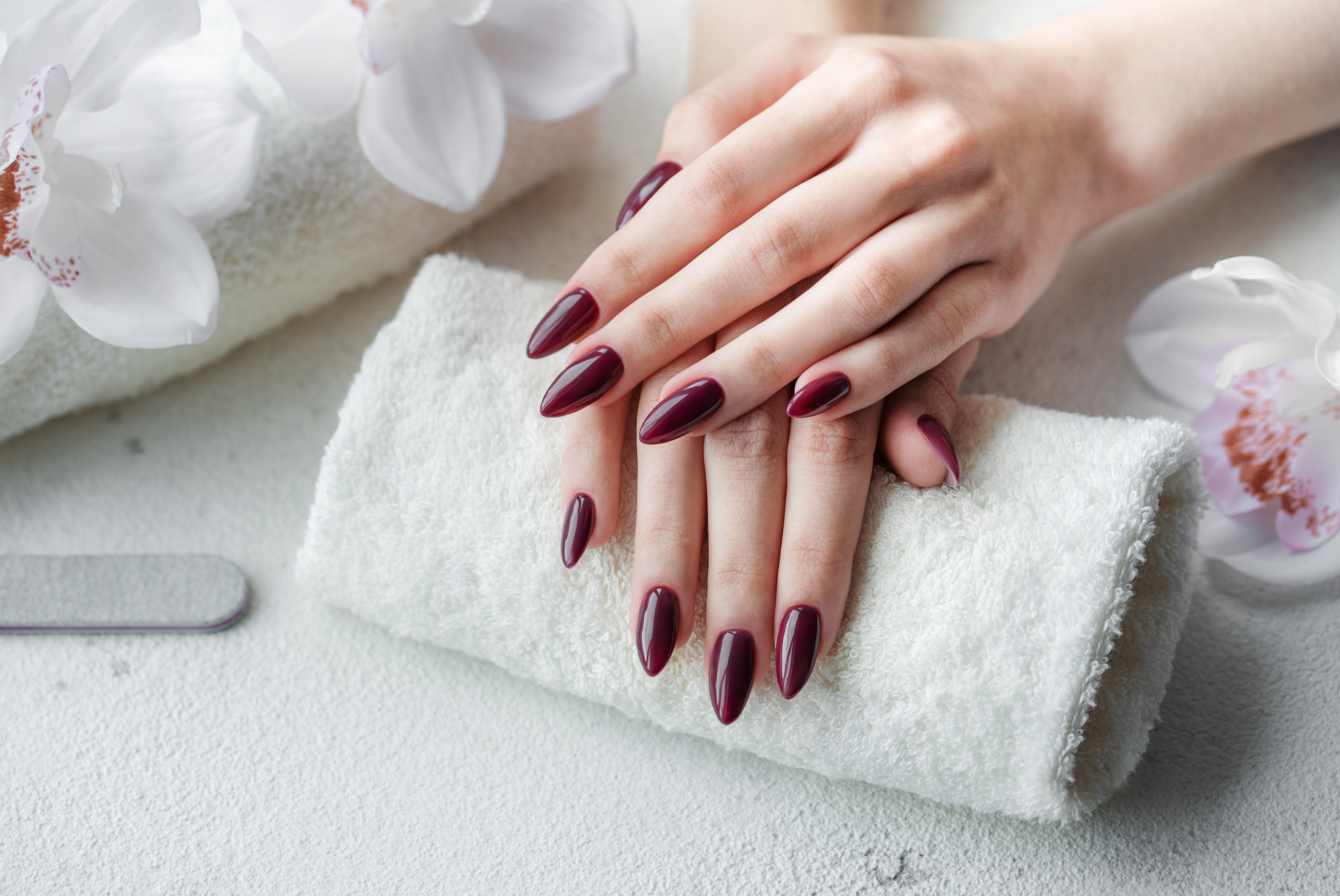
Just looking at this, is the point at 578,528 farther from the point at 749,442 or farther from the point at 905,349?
the point at 905,349

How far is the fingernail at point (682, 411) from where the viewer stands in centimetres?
52

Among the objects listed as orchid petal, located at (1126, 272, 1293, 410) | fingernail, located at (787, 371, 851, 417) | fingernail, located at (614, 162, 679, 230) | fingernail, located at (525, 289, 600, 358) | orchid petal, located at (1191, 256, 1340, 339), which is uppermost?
fingernail, located at (614, 162, 679, 230)

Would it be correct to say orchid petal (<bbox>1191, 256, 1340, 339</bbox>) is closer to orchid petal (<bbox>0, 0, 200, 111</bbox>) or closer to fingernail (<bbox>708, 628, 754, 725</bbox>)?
fingernail (<bbox>708, 628, 754, 725</bbox>)

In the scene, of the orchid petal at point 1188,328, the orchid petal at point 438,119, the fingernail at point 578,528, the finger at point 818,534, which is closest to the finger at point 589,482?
the fingernail at point 578,528

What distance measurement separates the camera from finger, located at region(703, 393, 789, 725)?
1.69ft

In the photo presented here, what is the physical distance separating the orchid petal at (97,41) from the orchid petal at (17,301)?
98 millimetres

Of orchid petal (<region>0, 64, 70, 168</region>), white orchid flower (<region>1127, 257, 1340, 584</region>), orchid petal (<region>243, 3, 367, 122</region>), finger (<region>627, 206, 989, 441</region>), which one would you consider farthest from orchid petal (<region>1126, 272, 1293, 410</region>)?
orchid petal (<region>0, 64, 70, 168</region>)

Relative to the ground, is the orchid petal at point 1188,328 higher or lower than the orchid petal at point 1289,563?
higher

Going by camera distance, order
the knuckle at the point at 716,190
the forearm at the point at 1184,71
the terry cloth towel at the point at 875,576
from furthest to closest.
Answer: the forearm at the point at 1184,71, the knuckle at the point at 716,190, the terry cloth towel at the point at 875,576

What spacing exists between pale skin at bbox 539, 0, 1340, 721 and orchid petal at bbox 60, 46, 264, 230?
0.25 metres

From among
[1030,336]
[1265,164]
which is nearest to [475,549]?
[1030,336]

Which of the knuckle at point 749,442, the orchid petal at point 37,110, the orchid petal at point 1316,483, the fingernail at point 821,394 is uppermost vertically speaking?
the orchid petal at point 37,110

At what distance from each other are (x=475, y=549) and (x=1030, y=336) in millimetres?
483

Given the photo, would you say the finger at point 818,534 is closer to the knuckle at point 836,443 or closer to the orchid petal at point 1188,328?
the knuckle at point 836,443
